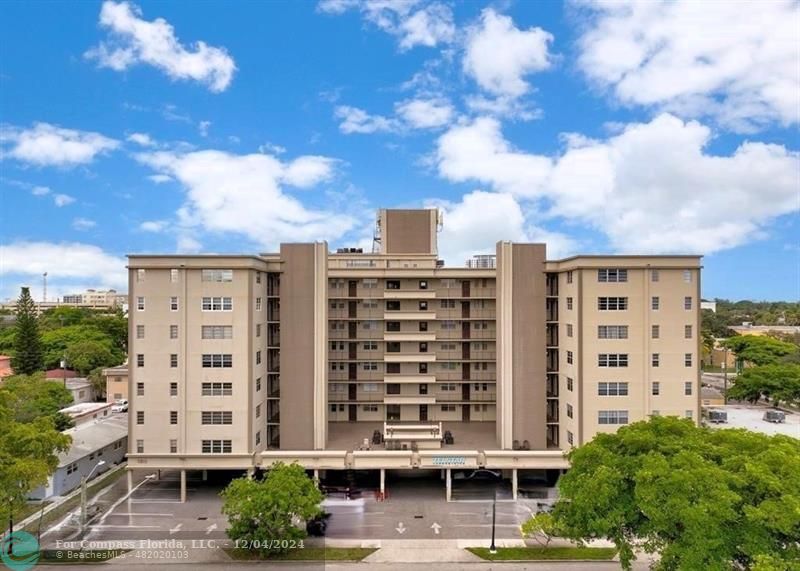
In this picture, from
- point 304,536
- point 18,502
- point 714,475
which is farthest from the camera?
point 304,536

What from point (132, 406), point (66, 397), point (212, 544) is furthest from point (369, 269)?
point (66, 397)

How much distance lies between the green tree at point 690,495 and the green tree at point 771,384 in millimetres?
39724

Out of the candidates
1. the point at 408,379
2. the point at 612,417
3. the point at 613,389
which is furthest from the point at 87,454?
the point at 613,389

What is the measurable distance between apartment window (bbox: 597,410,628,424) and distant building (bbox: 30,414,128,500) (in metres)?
32.8

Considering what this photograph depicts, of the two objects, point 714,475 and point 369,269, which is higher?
point 369,269

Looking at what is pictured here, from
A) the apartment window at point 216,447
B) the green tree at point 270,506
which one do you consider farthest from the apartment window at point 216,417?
the green tree at point 270,506

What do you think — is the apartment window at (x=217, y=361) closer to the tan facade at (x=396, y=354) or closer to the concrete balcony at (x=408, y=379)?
the tan facade at (x=396, y=354)

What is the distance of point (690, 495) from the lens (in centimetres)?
Answer: 1524

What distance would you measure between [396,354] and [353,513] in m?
12.8

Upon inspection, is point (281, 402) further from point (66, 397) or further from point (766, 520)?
point (66, 397)

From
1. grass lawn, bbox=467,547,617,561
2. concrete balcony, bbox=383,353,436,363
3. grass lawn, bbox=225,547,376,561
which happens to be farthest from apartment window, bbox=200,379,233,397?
grass lawn, bbox=467,547,617,561

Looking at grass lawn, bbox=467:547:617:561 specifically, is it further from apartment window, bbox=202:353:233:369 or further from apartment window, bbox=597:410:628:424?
apartment window, bbox=202:353:233:369

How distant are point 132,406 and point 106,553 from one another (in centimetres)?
828

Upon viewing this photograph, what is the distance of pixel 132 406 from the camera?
2838 cm
